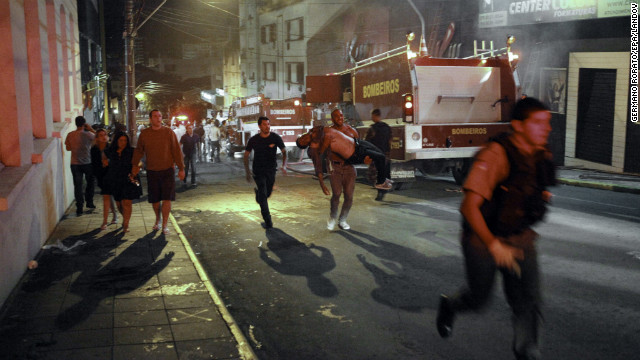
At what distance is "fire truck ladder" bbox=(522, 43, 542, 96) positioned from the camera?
19.7 m

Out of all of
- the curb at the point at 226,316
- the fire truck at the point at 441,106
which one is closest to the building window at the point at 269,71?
the fire truck at the point at 441,106

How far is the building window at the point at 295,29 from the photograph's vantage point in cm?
5032

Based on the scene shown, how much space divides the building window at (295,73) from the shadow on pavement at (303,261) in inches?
1769

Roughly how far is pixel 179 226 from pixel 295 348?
572 cm

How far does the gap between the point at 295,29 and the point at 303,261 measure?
46987 mm

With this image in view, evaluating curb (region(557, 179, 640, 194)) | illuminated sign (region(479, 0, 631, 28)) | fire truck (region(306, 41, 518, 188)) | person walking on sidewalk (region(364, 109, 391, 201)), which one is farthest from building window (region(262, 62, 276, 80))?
person walking on sidewalk (region(364, 109, 391, 201))

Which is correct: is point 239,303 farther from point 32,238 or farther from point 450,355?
point 32,238

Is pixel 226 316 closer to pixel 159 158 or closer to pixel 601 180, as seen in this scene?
pixel 159 158

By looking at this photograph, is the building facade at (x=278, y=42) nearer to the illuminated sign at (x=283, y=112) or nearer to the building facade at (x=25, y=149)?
the illuminated sign at (x=283, y=112)

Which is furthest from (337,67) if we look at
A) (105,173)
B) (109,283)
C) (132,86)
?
(109,283)

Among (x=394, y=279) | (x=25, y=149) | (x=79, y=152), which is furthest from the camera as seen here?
(x=79, y=152)

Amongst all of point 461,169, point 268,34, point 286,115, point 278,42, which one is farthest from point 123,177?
point 268,34

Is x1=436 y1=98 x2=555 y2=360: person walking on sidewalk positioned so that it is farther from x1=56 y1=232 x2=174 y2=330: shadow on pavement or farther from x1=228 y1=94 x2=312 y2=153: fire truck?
x1=228 y1=94 x2=312 y2=153: fire truck

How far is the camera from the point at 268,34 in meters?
54.8
